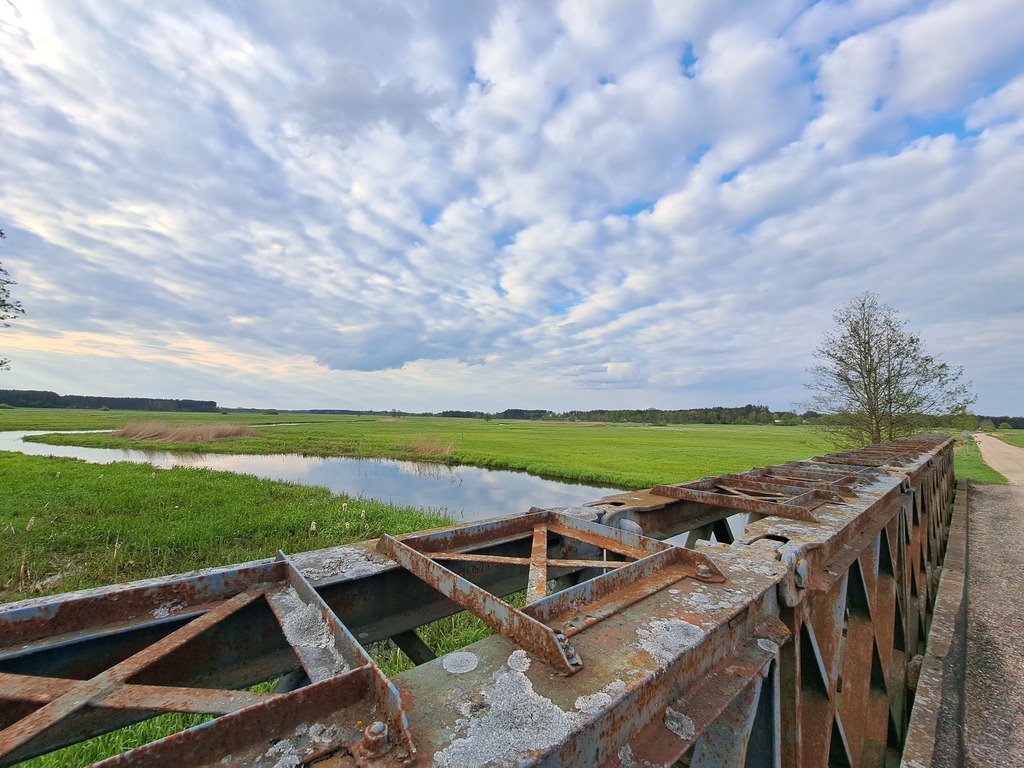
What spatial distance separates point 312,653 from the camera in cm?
140

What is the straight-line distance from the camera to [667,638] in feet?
4.81

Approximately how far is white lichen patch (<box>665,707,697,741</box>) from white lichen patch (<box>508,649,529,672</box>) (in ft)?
1.45

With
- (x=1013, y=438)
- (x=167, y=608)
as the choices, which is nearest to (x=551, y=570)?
(x=167, y=608)

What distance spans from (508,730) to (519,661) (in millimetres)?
292

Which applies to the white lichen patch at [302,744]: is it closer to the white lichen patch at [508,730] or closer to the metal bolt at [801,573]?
the white lichen patch at [508,730]

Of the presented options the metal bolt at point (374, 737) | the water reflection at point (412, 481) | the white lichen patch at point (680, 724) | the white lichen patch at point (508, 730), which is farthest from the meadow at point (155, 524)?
the white lichen patch at point (680, 724)

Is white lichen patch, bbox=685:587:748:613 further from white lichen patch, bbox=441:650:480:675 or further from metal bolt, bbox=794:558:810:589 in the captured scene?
white lichen patch, bbox=441:650:480:675

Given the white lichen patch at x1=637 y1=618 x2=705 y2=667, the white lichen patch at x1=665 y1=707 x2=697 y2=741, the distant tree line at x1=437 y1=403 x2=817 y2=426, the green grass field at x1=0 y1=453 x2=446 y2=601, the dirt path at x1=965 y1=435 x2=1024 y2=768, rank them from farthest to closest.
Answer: the distant tree line at x1=437 y1=403 x2=817 y2=426
the green grass field at x1=0 y1=453 x2=446 y2=601
the dirt path at x1=965 y1=435 x2=1024 y2=768
the white lichen patch at x1=637 y1=618 x2=705 y2=667
the white lichen patch at x1=665 y1=707 x2=697 y2=741

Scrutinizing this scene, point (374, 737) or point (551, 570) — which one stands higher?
point (374, 737)

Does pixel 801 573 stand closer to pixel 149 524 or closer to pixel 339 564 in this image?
pixel 339 564

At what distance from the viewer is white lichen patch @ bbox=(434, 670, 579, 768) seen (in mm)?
962

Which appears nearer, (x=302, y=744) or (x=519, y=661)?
(x=302, y=744)

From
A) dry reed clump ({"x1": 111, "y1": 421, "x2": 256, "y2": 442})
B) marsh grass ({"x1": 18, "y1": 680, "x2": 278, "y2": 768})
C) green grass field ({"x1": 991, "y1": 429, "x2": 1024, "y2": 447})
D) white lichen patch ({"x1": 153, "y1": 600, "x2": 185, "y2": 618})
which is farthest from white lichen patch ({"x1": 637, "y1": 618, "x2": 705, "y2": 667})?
green grass field ({"x1": 991, "y1": 429, "x2": 1024, "y2": 447})

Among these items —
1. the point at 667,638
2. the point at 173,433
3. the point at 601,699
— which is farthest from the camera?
the point at 173,433
